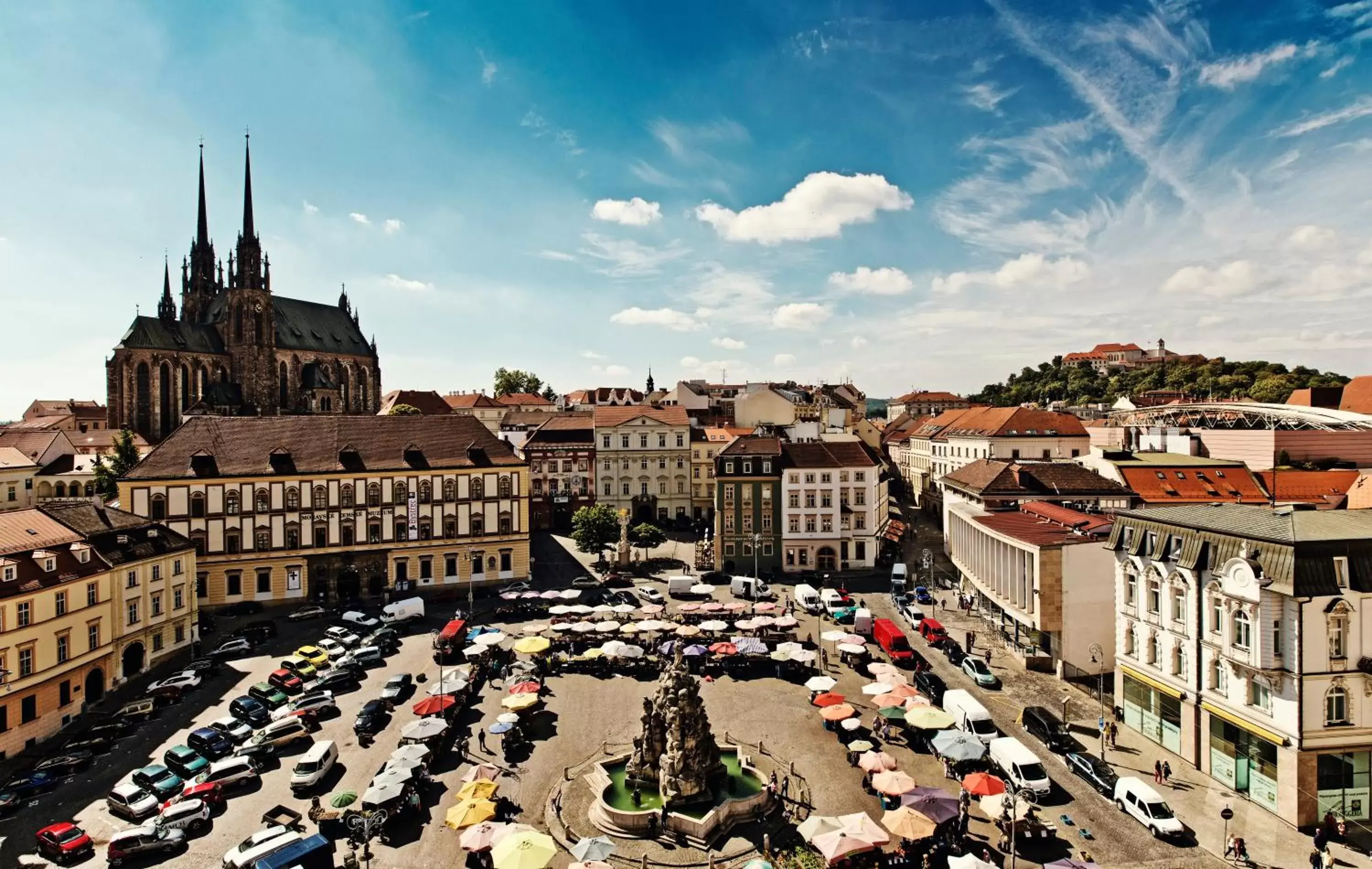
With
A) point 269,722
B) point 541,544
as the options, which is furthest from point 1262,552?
point 541,544

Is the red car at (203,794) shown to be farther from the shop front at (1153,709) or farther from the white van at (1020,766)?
the shop front at (1153,709)

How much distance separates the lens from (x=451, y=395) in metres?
144

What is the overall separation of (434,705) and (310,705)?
6352mm

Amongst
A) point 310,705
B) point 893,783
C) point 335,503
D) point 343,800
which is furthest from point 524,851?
point 335,503

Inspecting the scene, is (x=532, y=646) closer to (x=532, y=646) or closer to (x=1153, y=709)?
(x=532, y=646)

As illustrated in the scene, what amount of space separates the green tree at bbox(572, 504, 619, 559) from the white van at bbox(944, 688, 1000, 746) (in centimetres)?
3693

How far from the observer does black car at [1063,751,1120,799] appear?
26.3 meters

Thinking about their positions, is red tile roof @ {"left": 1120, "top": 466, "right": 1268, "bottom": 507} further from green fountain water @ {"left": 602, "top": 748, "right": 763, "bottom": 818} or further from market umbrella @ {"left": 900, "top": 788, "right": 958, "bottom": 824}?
green fountain water @ {"left": 602, "top": 748, "right": 763, "bottom": 818}

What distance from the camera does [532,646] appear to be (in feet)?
Result: 132

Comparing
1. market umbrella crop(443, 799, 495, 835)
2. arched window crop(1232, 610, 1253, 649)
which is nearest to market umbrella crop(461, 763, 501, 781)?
market umbrella crop(443, 799, 495, 835)

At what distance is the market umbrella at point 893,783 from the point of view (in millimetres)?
24438

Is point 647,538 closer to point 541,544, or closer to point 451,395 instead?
point 541,544

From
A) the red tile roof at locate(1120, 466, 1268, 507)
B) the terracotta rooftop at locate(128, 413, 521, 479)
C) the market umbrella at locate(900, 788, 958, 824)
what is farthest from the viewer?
the red tile roof at locate(1120, 466, 1268, 507)

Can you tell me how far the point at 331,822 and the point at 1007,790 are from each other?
74.8 ft
